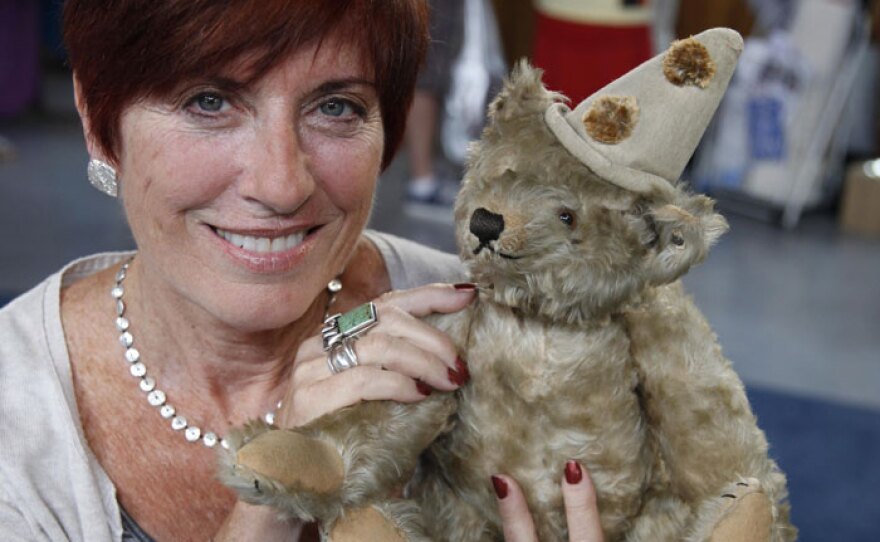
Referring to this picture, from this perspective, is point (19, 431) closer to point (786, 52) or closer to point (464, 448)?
point (464, 448)

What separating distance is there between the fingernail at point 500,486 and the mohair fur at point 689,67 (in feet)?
1.32

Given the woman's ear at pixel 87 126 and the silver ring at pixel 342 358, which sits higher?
the woman's ear at pixel 87 126

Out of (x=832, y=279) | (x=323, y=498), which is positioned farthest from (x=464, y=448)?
(x=832, y=279)

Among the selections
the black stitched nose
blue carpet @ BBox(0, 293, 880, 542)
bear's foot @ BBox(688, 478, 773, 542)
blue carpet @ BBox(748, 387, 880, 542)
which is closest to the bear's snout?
the black stitched nose

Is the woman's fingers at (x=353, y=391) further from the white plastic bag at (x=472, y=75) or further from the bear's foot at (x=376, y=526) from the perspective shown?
the white plastic bag at (x=472, y=75)

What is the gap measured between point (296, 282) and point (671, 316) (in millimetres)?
424

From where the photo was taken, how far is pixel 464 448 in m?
1.11

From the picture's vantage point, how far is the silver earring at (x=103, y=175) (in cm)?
133

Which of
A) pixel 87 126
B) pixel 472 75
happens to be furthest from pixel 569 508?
pixel 472 75

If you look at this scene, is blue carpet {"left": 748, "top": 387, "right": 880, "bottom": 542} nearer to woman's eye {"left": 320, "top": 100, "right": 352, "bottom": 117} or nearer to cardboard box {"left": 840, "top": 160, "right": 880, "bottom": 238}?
woman's eye {"left": 320, "top": 100, "right": 352, "bottom": 117}

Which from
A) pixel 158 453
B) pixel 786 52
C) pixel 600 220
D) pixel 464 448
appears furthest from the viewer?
pixel 786 52

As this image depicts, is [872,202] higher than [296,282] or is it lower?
lower

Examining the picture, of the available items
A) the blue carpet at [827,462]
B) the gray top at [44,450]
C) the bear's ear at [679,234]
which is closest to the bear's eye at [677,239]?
the bear's ear at [679,234]

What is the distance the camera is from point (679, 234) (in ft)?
3.26
